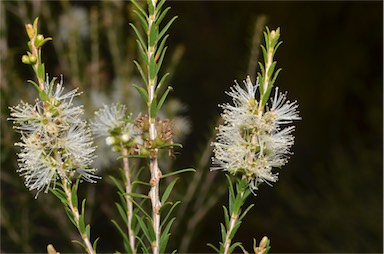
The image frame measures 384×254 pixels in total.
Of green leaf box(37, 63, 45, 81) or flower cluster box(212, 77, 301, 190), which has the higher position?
green leaf box(37, 63, 45, 81)

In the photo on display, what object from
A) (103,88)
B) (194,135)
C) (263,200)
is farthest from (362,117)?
(103,88)

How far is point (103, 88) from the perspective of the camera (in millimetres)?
1172

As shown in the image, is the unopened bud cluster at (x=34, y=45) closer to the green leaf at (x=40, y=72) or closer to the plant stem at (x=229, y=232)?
the green leaf at (x=40, y=72)

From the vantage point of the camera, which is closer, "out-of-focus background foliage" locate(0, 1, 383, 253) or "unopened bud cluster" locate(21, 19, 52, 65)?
"unopened bud cluster" locate(21, 19, 52, 65)

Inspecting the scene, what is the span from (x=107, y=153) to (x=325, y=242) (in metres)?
0.75

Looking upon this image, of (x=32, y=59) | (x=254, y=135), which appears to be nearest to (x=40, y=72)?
(x=32, y=59)

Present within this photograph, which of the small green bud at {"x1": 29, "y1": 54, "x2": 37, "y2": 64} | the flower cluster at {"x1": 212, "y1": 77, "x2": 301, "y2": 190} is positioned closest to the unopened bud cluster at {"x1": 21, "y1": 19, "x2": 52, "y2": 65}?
the small green bud at {"x1": 29, "y1": 54, "x2": 37, "y2": 64}

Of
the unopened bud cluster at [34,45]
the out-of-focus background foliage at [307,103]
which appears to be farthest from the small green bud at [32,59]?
the out-of-focus background foliage at [307,103]

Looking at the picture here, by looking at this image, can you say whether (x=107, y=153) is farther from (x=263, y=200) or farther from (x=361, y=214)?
(x=263, y=200)

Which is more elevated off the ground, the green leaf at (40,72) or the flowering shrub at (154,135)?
the green leaf at (40,72)

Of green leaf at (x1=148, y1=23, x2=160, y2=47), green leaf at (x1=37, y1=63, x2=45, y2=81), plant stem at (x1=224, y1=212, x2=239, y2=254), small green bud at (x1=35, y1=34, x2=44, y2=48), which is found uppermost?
green leaf at (x1=148, y1=23, x2=160, y2=47)

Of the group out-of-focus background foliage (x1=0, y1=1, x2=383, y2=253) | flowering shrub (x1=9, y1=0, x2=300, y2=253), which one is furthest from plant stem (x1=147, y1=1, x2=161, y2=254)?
out-of-focus background foliage (x1=0, y1=1, x2=383, y2=253)

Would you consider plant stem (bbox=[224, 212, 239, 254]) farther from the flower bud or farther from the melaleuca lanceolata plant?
the flower bud

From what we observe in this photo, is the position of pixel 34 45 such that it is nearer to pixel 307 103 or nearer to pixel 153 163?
pixel 153 163
